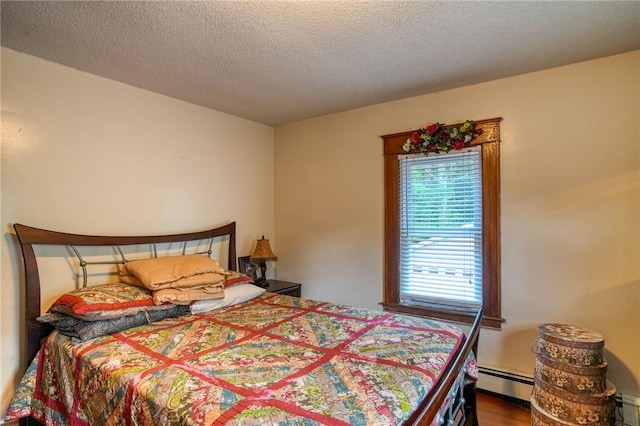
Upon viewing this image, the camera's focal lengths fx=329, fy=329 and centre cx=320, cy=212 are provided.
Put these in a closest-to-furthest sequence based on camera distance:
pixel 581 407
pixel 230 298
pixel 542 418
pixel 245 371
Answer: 1. pixel 245 371
2. pixel 581 407
3. pixel 542 418
4. pixel 230 298

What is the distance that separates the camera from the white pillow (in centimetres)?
249

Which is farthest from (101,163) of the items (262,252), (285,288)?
(285,288)

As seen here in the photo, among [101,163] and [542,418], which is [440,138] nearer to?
[542,418]

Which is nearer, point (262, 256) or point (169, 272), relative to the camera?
point (169, 272)

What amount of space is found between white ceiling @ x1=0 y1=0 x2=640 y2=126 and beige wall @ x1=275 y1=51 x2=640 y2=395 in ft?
0.65

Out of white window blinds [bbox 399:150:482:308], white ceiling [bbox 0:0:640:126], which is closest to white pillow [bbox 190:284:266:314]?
white window blinds [bbox 399:150:482:308]

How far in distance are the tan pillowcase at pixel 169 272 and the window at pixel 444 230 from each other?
1.65 meters

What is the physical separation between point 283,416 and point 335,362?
490mm

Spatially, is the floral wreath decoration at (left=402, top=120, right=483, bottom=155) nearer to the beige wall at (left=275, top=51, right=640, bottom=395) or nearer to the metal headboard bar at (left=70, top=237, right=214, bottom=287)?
the beige wall at (left=275, top=51, right=640, bottom=395)

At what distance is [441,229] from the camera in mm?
2902

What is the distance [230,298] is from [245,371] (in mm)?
1206

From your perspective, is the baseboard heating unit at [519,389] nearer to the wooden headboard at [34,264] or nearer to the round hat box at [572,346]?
the round hat box at [572,346]

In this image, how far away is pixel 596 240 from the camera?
2.31 m

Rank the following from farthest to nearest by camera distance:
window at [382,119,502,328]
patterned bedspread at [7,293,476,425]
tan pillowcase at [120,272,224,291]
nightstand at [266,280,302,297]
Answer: nightstand at [266,280,302,297], window at [382,119,502,328], tan pillowcase at [120,272,224,291], patterned bedspread at [7,293,476,425]
